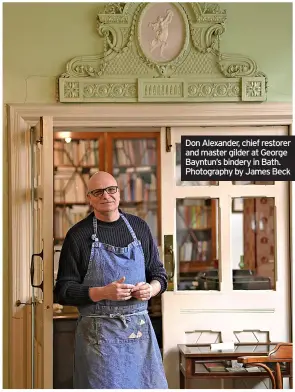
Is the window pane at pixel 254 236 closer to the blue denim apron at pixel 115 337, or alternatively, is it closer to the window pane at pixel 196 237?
the window pane at pixel 196 237

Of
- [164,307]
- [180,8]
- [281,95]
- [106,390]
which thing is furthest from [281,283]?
[180,8]

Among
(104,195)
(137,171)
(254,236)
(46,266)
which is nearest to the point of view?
(104,195)

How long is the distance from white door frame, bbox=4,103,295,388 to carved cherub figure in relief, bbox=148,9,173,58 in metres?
0.42

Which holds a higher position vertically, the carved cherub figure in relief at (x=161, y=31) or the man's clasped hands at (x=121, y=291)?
the carved cherub figure in relief at (x=161, y=31)

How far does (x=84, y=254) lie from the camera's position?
14.4 feet

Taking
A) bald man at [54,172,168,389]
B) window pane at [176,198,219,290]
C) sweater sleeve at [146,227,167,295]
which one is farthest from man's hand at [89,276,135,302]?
window pane at [176,198,219,290]

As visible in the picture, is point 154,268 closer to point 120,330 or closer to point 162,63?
point 120,330

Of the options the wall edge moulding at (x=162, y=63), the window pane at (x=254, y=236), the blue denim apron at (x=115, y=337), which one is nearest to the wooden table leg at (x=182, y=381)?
the blue denim apron at (x=115, y=337)

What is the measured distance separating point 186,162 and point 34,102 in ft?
4.47

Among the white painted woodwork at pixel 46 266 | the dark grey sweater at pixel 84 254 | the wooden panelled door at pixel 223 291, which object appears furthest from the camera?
the wooden panelled door at pixel 223 291

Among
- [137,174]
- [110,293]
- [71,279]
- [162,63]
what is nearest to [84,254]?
[71,279]

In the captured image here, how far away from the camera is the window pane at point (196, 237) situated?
7148mm

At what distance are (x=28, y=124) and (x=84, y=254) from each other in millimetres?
1170

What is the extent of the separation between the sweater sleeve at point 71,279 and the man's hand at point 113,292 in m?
0.06
